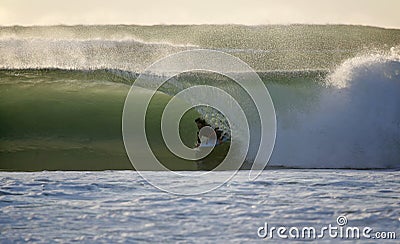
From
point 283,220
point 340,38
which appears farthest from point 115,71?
point 340,38

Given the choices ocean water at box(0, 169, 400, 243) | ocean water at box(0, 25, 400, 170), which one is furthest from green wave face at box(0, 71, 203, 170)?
ocean water at box(0, 169, 400, 243)

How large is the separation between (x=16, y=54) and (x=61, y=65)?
47.1 inches

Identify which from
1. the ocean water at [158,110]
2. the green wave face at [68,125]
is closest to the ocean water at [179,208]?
the green wave face at [68,125]

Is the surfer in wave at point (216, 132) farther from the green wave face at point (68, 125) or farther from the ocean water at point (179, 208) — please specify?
the ocean water at point (179, 208)

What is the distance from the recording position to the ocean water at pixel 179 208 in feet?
14.9

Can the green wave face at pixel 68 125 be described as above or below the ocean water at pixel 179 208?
above

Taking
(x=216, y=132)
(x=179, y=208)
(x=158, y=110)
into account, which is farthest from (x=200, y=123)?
(x=179, y=208)

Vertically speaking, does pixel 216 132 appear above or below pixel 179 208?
above

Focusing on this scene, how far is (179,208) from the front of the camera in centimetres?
508

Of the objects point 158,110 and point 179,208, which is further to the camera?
point 158,110

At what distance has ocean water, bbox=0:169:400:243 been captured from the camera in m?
4.53

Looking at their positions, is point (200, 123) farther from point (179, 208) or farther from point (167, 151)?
point (179, 208)

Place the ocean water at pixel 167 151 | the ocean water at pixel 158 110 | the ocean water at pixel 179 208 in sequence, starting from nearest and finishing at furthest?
the ocean water at pixel 179 208 → the ocean water at pixel 167 151 → the ocean water at pixel 158 110

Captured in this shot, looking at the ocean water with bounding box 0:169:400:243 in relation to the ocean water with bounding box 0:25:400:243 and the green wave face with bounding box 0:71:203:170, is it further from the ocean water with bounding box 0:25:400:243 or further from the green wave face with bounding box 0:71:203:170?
the green wave face with bounding box 0:71:203:170
